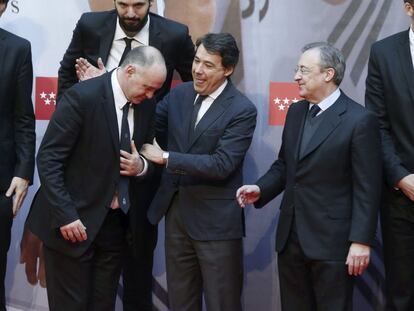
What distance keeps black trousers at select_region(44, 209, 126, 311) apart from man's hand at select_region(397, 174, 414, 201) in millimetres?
1307

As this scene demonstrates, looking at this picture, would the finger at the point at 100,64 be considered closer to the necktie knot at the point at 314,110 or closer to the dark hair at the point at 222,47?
the dark hair at the point at 222,47

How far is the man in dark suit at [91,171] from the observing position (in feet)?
10.5

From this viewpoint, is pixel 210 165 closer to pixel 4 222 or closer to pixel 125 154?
pixel 125 154

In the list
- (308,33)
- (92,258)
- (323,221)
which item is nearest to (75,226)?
(92,258)

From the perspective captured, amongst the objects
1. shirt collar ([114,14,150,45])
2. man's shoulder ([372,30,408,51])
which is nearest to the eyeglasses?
man's shoulder ([372,30,408,51])

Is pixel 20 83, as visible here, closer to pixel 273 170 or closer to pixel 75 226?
pixel 75 226

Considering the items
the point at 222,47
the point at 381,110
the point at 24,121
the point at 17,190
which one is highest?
the point at 222,47

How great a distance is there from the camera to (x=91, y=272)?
345 cm

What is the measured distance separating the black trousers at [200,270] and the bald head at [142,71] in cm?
62

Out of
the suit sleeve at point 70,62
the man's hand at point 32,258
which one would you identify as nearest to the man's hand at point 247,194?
the suit sleeve at point 70,62

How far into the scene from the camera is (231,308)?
137 inches

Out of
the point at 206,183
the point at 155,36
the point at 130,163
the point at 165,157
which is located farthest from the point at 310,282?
the point at 155,36

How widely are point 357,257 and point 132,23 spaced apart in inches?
64.4

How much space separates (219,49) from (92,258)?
114cm
